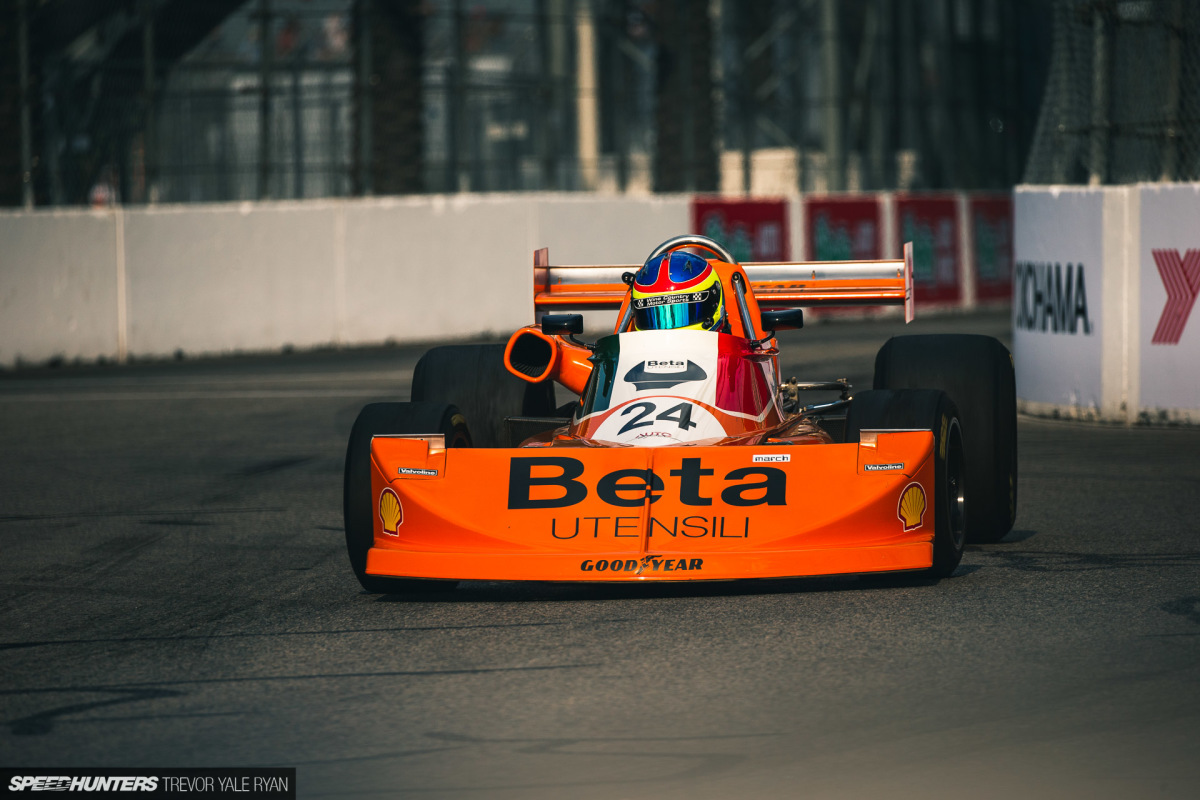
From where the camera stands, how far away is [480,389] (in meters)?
8.68

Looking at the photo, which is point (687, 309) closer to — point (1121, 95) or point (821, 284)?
point (821, 284)

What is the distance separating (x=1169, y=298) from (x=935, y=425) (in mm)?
5842

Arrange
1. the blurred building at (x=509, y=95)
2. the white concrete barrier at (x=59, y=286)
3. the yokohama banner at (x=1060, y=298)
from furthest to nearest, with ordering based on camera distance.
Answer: the blurred building at (x=509, y=95)
the white concrete barrier at (x=59, y=286)
the yokohama banner at (x=1060, y=298)

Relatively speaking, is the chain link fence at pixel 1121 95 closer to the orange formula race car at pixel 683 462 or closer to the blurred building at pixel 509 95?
the blurred building at pixel 509 95

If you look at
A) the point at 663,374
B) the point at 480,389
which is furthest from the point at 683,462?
the point at 480,389

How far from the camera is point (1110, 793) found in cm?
436

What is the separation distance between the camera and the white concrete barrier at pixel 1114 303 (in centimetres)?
1230

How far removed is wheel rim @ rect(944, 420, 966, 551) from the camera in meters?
7.45

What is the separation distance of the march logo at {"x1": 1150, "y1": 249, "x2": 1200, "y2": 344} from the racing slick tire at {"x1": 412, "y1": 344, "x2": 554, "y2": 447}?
18.2ft

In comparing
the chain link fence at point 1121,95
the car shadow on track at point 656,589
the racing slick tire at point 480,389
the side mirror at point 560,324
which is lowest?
the car shadow on track at point 656,589

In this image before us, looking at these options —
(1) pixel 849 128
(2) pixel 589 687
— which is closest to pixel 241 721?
(2) pixel 589 687

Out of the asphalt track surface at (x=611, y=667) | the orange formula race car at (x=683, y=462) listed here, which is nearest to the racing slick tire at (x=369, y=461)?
the orange formula race car at (x=683, y=462)

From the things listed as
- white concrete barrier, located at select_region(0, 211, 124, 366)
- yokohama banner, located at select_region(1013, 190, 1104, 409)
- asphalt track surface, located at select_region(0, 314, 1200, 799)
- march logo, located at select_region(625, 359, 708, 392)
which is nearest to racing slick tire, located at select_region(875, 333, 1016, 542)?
asphalt track surface, located at select_region(0, 314, 1200, 799)

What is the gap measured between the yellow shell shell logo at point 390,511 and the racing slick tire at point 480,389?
5.36 ft
